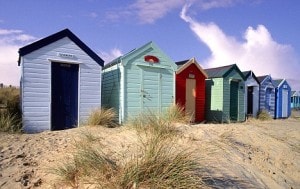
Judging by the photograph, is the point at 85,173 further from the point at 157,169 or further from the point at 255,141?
the point at 255,141

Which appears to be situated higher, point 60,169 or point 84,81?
point 84,81

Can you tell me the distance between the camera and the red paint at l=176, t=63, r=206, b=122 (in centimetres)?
1485

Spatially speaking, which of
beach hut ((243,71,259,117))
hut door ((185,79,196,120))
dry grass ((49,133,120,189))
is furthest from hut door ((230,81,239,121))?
dry grass ((49,133,120,189))

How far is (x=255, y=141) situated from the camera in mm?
8984

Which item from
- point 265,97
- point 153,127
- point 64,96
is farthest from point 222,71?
point 153,127

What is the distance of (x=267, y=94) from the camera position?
21.0 meters

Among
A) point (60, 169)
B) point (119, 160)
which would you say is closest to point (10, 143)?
point (60, 169)

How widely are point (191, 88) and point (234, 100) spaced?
3.72 m

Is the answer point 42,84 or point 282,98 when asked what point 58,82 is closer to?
point 42,84

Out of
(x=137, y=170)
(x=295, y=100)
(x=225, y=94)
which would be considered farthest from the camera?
(x=295, y=100)

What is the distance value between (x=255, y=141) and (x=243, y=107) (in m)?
9.97

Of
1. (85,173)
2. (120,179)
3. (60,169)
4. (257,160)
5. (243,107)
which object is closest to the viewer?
(120,179)

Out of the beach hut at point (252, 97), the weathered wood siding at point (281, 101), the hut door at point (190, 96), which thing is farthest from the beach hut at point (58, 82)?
the weathered wood siding at point (281, 101)

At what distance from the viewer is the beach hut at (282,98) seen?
22.0m
